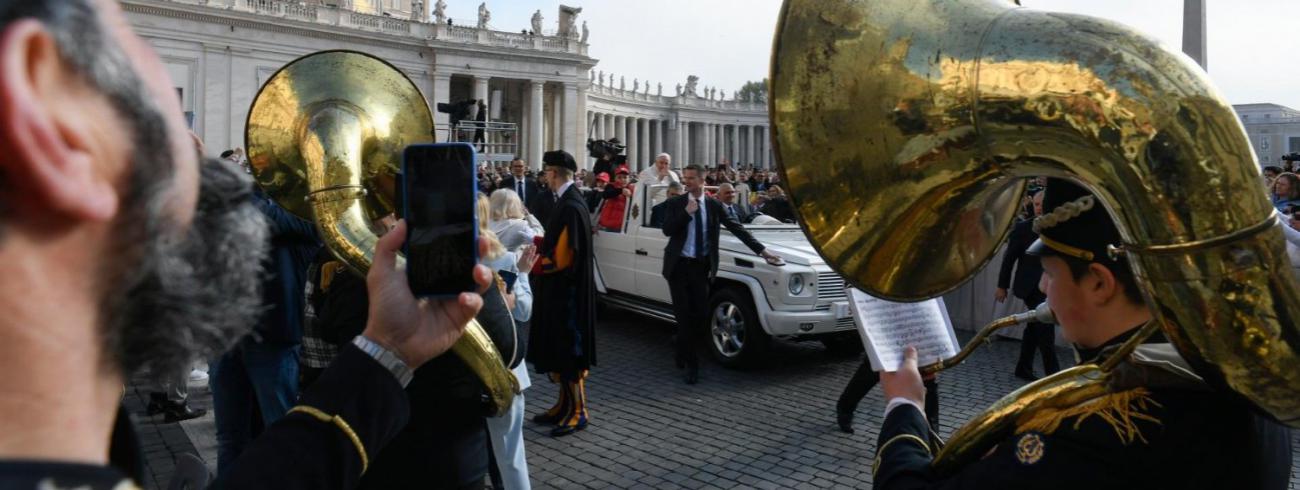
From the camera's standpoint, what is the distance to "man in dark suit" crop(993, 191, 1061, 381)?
24.0ft

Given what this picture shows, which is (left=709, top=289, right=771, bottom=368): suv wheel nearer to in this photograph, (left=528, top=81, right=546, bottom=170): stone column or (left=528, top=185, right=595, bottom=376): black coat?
(left=528, top=185, right=595, bottom=376): black coat

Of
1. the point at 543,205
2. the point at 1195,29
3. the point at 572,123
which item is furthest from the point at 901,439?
the point at 572,123

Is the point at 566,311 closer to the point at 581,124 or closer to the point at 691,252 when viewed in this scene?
the point at 691,252

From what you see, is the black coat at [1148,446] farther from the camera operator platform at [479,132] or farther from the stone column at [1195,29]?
the camera operator platform at [479,132]

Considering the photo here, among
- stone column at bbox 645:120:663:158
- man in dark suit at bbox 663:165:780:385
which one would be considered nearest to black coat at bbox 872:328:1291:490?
man in dark suit at bbox 663:165:780:385

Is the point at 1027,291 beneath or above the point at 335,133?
beneath

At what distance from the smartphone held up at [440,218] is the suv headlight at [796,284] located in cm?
631

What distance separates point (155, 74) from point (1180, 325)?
1.35 metres

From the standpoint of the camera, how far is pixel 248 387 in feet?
15.5

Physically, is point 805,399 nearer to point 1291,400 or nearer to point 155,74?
point 1291,400

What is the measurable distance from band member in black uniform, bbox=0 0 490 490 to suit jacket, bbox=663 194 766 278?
6967 mm

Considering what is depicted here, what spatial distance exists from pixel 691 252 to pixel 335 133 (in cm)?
509

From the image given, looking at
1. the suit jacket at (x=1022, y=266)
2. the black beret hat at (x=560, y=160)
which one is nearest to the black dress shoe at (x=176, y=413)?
the black beret hat at (x=560, y=160)

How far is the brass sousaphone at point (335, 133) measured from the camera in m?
2.90
